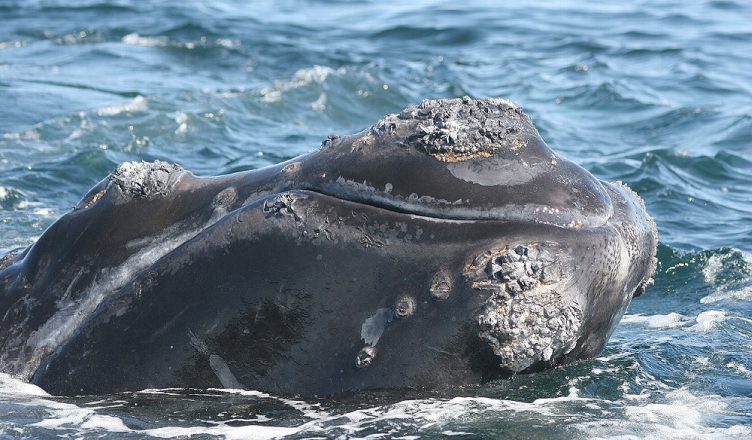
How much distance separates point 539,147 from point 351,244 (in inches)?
42.7

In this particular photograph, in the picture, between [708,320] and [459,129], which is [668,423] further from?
[708,320]

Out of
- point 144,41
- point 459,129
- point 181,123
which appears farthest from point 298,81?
point 459,129

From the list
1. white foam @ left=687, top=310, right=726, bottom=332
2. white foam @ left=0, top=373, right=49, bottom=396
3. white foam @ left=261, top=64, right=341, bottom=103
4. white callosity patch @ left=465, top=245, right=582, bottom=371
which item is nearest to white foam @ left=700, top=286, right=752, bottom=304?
white foam @ left=687, top=310, right=726, bottom=332

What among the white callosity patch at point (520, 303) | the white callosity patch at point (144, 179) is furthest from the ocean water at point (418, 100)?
the white callosity patch at point (144, 179)

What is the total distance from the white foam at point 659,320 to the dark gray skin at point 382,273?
2.71 m

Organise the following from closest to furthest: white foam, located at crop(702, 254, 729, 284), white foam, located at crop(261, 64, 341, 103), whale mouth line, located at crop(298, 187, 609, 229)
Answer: whale mouth line, located at crop(298, 187, 609, 229)
white foam, located at crop(702, 254, 729, 284)
white foam, located at crop(261, 64, 341, 103)

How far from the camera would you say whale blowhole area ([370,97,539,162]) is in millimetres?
5688

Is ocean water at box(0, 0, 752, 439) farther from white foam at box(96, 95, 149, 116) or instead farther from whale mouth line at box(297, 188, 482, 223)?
whale mouth line at box(297, 188, 482, 223)

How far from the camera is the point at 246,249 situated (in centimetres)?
579

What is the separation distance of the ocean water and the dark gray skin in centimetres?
19

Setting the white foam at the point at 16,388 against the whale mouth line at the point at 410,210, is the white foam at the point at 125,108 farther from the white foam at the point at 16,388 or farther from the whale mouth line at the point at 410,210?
the whale mouth line at the point at 410,210

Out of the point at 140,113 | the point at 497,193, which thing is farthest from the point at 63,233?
the point at 140,113

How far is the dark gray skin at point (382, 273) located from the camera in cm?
556

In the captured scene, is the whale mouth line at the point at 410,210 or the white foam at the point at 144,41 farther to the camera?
the white foam at the point at 144,41
